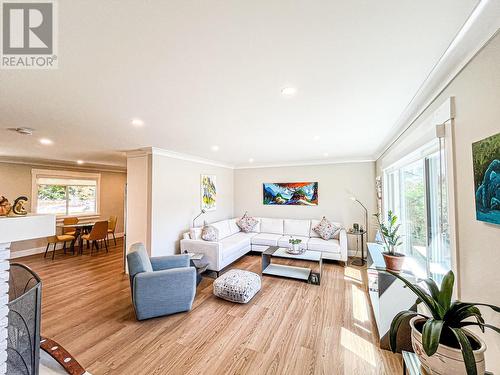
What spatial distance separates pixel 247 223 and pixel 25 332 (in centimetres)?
451

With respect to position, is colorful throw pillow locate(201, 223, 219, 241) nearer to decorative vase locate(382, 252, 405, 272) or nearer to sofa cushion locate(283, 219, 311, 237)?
sofa cushion locate(283, 219, 311, 237)

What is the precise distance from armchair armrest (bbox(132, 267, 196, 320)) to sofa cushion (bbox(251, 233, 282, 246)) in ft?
8.27

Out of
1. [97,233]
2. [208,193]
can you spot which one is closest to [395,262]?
[208,193]

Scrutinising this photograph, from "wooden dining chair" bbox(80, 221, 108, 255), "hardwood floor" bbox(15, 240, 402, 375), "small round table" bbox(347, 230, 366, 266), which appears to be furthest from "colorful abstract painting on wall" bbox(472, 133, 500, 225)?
"wooden dining chair" bbox(80, 221, 108, 255)

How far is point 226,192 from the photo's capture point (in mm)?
6066

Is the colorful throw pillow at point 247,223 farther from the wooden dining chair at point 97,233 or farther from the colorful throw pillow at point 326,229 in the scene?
the wooden dining chair at point 97,233

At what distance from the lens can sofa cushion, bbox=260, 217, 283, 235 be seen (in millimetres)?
5434

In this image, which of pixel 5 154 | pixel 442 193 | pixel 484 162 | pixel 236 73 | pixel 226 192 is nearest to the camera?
pixel 484 162

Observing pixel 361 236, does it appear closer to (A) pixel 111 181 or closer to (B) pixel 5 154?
(A) pixel 111 181

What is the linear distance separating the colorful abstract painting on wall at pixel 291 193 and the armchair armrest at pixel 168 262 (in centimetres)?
324

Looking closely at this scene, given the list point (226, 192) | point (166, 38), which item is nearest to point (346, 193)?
point (226, 192)

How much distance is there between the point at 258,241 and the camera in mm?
5004

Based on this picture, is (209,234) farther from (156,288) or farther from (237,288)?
(156,288)

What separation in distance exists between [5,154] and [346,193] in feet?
25.6
